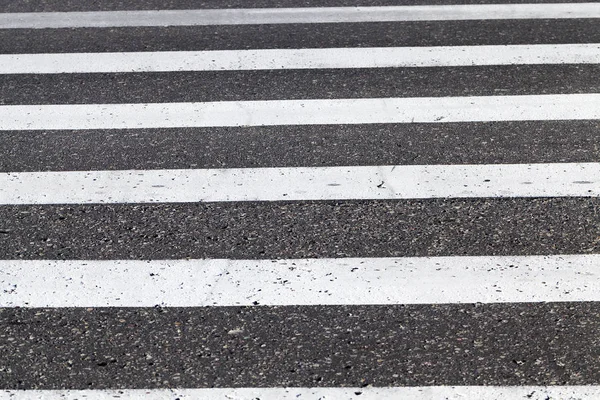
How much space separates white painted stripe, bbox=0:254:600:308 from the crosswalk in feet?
0.04

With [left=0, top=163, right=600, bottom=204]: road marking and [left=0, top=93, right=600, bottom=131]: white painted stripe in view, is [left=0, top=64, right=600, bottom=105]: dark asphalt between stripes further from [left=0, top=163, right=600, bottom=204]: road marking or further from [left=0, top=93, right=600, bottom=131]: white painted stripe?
[left=0, top=163, right=600, bottom=204]: road marking

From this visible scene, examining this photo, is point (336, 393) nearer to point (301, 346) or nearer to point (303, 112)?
point (301, 346)

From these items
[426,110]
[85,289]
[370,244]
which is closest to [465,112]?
[426,110]

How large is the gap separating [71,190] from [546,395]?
8.44 ft

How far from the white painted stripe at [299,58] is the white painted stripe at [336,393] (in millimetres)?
3326

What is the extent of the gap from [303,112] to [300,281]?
6.15 feet

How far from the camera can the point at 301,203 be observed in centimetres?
468

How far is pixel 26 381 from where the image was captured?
338cm

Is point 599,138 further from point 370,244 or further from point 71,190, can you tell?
point 71,190

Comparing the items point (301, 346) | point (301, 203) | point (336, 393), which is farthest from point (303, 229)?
point (336, 393)

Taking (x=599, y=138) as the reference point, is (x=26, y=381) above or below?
above

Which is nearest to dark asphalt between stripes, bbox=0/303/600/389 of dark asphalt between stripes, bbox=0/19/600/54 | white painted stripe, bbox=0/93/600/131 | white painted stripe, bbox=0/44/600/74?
white painted stripe, bbox=0/93/600/131

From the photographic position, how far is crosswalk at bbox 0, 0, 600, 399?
3498 millimetres

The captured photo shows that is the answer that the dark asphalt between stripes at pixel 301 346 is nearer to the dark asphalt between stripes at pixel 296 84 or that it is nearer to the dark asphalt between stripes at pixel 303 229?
the dark asphalt between stripes at pixel 303 229
